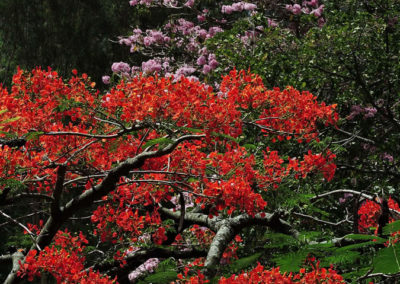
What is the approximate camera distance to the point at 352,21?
702 cm

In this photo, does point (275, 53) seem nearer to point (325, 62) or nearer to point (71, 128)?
point (325, 62)

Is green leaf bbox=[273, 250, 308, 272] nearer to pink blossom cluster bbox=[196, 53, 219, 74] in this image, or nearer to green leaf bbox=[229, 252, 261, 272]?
green leaf bbox=[229, 252, 261, 272]

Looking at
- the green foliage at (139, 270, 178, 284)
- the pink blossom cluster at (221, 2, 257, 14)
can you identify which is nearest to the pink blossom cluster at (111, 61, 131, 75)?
the pink blossom cluster at (221, 2, 257, 14)

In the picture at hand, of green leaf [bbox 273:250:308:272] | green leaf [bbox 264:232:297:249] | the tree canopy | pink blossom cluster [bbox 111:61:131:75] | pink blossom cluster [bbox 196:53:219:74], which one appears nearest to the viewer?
green leaf [bbox 273:250:308:272]

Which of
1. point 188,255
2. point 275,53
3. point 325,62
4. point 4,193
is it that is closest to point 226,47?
point 275,53

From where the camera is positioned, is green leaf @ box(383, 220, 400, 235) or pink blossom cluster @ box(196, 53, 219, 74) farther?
pink blossom cluster @ box(196, 53, 219, 74)

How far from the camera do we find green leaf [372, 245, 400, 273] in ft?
6.88

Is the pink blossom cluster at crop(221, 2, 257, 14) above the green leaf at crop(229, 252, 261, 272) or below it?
above

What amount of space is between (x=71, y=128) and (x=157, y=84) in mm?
962

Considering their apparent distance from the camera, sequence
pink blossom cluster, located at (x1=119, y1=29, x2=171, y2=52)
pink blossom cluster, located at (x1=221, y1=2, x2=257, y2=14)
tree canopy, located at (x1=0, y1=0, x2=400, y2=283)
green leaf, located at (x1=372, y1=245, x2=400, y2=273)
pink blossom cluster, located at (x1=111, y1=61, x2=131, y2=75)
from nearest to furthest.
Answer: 1. green leaf, located at (x1=372, y1=245, x2=400, y2=273)
2. tree canopy, located at (x1=0, y1=0, x2=400, y2=283)
3. pink blossom cluster, located at (x1=221, y1=2, x2=257, y2=14)
4. pink blossom cluster, located at (x1=119, y1=29, x2=171, y2=52)
5. pink blossom cluster, located at (x1=111, y1=61, x2=131, y2=75)

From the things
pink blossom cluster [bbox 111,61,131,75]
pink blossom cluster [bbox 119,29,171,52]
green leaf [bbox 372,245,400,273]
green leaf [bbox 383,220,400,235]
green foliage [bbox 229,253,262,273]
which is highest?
green leaf [bbox 383,220,400,235]

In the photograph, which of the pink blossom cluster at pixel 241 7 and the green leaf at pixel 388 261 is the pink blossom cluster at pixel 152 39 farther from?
the green leaf at pixel 388 261

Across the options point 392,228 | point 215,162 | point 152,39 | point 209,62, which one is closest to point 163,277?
point 215,162

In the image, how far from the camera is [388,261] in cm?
213
